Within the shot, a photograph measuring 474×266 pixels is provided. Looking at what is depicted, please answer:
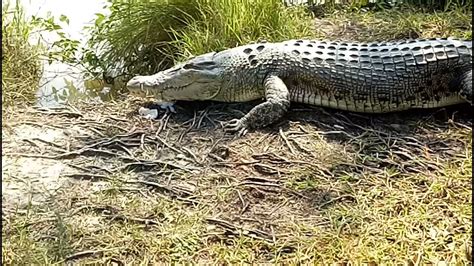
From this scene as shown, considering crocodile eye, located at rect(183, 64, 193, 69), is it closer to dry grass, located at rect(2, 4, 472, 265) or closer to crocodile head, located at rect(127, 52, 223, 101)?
crocodile head, located at rect(127, 52, 223, 101)

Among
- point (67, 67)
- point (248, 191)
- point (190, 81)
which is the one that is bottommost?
point (67, 67)

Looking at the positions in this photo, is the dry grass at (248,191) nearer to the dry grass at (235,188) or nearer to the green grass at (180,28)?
the dry grass at (235,188)

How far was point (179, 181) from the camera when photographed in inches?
127

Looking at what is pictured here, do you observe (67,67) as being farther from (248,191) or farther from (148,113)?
(248,191)

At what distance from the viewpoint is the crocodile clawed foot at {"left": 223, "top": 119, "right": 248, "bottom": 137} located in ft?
12.0

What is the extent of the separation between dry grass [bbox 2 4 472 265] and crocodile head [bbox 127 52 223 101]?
0.30 feet

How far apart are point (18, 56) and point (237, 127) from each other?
5.65ft

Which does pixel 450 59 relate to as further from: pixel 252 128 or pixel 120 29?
pixel 120 29

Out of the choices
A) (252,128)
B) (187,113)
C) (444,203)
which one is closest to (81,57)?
(187,113)

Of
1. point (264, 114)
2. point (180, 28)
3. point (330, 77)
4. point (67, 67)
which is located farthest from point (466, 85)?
point (67, 67)

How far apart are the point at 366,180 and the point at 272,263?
747mm

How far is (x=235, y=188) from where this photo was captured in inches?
124

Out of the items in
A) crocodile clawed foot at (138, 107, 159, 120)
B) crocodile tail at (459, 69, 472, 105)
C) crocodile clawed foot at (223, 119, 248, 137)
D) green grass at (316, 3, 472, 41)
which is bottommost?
green grass at (316, 3, 472, 41)

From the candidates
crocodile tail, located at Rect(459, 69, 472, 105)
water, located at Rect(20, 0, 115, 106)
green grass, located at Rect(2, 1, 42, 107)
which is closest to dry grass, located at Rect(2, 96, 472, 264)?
crocodile tail, located at Rect(459, 69, 472, 105)
